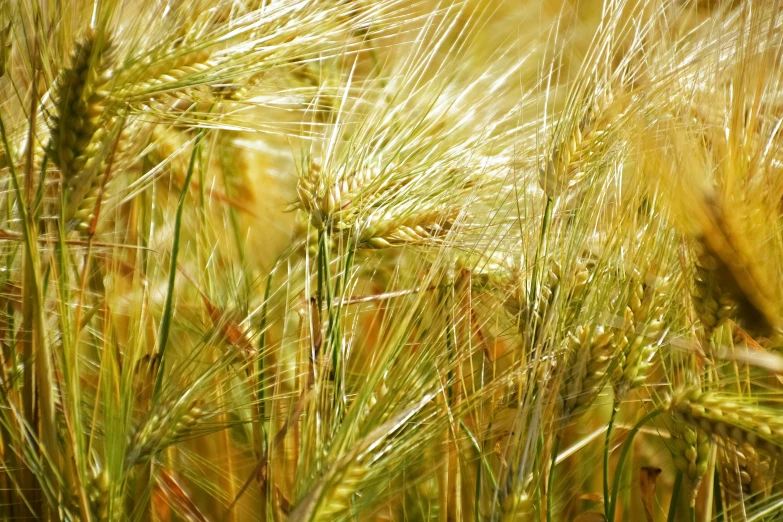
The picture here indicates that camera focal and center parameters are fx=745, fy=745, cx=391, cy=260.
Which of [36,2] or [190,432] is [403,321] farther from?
[36,2]

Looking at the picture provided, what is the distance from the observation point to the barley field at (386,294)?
0.47 metres

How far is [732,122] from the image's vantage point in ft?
1.60

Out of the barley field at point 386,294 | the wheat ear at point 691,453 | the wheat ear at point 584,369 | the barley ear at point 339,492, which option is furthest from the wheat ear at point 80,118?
the wheat ear at point 691,453

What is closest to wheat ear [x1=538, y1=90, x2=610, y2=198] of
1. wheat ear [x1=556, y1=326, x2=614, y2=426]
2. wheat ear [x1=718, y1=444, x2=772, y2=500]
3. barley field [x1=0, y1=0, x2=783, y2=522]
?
barley field [x1=0, y1=0, x2=783, y2=522]

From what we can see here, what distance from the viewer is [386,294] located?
553mm

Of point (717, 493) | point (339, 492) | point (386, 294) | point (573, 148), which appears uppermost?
point (573, 148)

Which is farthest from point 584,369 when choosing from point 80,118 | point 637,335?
point 80,118

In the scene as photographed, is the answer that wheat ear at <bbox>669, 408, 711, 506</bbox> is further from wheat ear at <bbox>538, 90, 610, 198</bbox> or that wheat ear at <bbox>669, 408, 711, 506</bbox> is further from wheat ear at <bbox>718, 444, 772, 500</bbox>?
wheat ear at <bbox>538, 90, 610, 198</bbox>

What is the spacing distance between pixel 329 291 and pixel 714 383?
279 mm

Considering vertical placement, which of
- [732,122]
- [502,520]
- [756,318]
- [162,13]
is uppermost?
[162,13]

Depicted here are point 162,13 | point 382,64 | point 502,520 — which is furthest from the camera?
point 382,64

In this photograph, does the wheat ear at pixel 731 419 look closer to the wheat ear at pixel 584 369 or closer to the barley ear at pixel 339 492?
the wheat ear at pixel 584 369

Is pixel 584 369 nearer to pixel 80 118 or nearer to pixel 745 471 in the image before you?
pixel 745 471

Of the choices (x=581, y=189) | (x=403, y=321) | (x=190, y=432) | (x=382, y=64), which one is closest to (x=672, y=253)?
(x=581, y=189)
